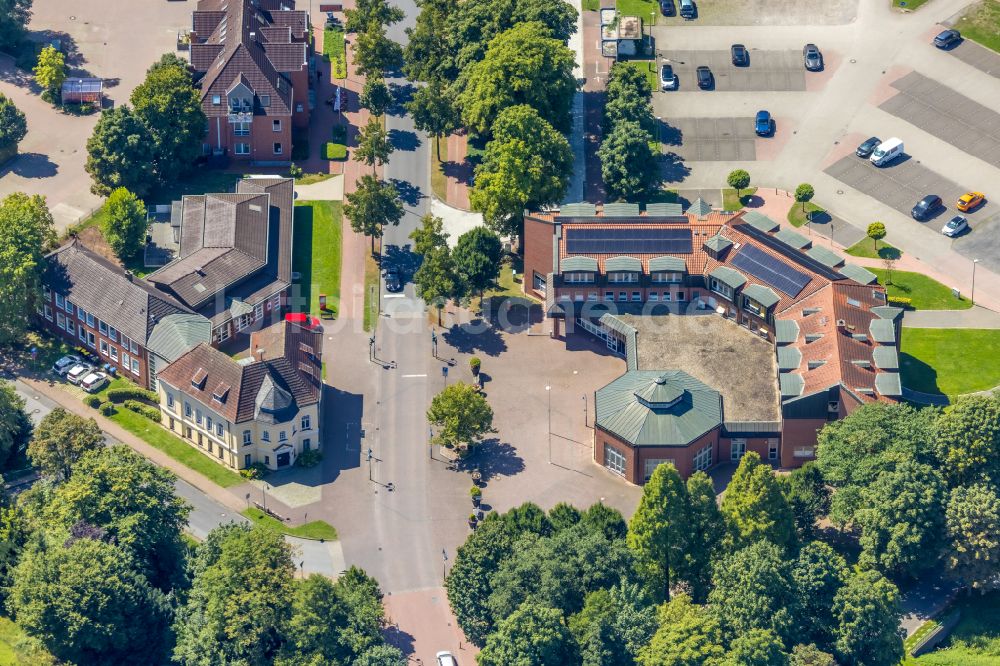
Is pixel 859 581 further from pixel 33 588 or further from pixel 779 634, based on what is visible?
pixel 33 588

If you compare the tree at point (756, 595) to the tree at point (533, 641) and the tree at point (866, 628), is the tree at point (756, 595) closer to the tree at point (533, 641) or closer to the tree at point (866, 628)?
the tree at point (866, 628)

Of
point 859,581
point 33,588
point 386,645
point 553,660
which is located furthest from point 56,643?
point 859,581

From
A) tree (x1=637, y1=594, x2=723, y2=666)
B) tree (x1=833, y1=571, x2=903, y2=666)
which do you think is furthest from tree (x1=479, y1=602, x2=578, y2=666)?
tree (x1=833, y1=571, x2=903, y2=666)

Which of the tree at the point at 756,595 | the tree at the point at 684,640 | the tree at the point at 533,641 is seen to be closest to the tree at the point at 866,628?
the tree at the point at 756,595

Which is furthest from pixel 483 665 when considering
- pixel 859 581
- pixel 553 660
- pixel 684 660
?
pixel 859 581

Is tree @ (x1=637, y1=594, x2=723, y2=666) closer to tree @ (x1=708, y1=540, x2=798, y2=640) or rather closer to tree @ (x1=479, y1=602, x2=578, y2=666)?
tree @ (x1=708, y1=540, x2=798, y2=640)
